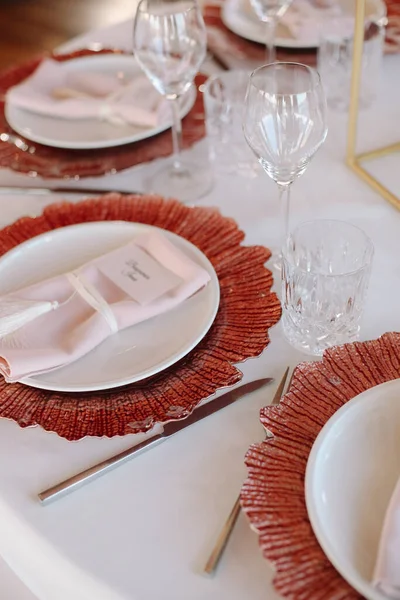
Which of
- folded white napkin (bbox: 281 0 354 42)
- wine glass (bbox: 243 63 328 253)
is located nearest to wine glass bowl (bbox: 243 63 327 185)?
wine glass (bbox: 243 63 328 253)

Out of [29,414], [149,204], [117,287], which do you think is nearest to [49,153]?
[149,204]

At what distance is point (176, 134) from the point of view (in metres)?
1.05

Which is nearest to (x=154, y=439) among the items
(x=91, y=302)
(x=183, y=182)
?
(x=91, y=302)

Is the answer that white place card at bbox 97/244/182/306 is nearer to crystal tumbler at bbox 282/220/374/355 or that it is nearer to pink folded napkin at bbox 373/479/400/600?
crystal tumbler at bbox 282/220/374/355

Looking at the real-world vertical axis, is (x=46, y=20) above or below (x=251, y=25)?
below

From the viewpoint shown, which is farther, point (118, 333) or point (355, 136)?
point (355, 136)

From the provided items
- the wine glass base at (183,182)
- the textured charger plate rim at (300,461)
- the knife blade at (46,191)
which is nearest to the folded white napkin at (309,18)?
the wine glass base at (183,182)

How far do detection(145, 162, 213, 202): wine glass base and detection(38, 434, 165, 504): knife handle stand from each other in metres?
0.44

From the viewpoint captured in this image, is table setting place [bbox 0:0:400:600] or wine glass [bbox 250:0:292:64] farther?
wine glass [bbox 250:0:292:64]

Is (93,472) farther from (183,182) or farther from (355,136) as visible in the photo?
(355,136)

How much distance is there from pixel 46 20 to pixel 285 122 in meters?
2.87

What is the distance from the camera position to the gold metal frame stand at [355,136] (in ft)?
3.14

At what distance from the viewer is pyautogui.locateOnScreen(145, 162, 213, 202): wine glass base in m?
1.03

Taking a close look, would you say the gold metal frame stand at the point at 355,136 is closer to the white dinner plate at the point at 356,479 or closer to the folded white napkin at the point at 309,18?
the folded white napkin at the point at 309,18
